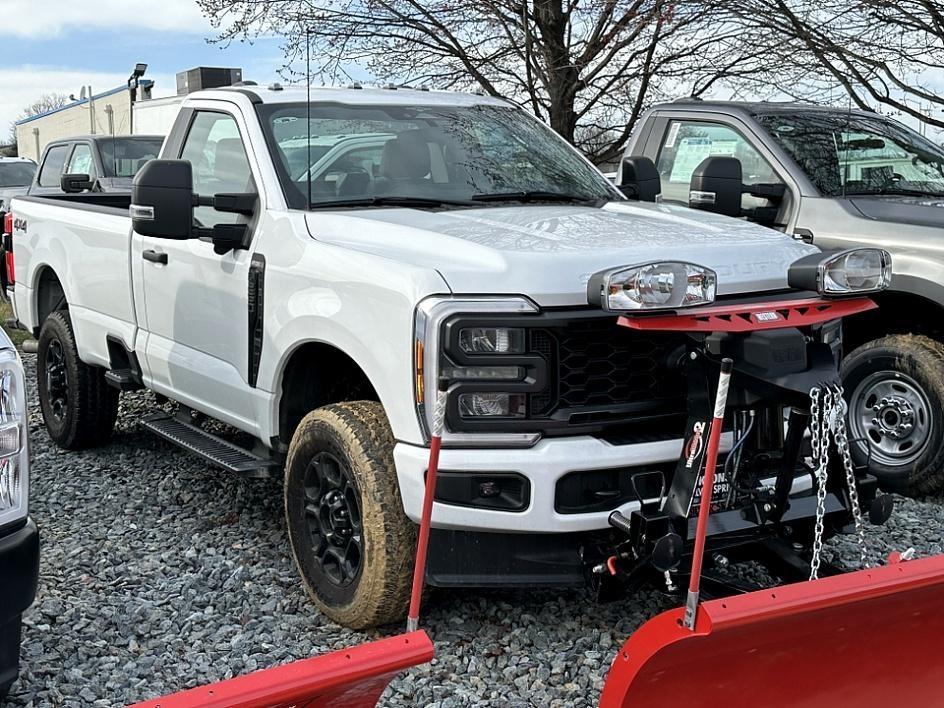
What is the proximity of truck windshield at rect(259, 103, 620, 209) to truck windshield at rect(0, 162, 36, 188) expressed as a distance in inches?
629

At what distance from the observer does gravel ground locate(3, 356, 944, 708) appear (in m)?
3.83

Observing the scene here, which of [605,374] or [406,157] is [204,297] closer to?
[406,157]

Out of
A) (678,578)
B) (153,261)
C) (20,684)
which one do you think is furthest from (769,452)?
(153,261)

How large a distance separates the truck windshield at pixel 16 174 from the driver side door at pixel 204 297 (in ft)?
49.7

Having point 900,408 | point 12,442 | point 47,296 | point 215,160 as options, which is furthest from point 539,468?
point 47,296

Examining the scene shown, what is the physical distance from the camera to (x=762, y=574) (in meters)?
4.78

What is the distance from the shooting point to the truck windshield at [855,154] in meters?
6.43

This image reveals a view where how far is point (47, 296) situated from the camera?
7.12 m

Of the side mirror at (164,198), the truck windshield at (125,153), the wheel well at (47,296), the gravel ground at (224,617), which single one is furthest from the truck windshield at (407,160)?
the truck windshield at (125,153)

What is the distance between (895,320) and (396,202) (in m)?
3.03

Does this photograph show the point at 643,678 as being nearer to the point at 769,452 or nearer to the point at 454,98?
the point at 769,452

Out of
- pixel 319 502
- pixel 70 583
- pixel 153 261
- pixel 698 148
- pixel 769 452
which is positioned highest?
pixel 698 148

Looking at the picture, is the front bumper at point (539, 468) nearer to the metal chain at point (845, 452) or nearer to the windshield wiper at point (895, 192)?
the metal chain at point (845, 452)

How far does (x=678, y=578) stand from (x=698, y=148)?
4.00 m
